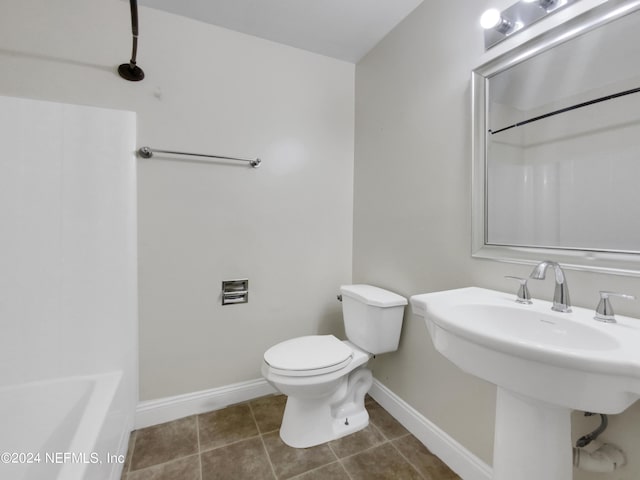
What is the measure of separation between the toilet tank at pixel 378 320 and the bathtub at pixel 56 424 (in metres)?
1.07

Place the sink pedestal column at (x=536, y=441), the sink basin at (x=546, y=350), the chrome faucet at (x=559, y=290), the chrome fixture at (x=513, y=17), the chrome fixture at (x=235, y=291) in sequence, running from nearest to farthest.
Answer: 1. the sink basin at (x=546, y=350)
2. the sink pedestal column at (x=536, y=441)
3. the chrome faucet at (x=559, y=290)
4. the chrome fixture at (x=513, y=17)
5. the chrome fixture at (x=235, y=291)

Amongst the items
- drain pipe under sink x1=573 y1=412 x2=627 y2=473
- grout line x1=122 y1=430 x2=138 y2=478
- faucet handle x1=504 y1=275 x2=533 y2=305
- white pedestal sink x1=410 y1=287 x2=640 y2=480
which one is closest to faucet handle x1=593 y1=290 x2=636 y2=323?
white pedestal sink x1=410 y1=287 x2=640 y2=480

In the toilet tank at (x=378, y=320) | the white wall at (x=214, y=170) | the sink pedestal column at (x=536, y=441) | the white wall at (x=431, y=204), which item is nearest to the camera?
the sink pedestal column at (x=536, y=441)

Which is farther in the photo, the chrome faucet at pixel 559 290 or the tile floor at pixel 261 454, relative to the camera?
the tile floor at pixel 261 454

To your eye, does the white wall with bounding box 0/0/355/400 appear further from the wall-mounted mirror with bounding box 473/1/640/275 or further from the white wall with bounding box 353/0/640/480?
the wall-mounted mirror with bounding box 473/1/640/275

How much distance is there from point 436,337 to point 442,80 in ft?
3.77

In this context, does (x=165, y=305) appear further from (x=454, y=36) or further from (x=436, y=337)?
(x=454, y=36)

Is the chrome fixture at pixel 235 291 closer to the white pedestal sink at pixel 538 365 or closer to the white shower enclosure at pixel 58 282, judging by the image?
the white shower enclosure at pixel 58 282

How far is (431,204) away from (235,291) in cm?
118

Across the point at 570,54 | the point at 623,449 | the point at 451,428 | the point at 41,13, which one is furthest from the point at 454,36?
the point at 41,13

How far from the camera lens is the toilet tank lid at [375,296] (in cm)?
142

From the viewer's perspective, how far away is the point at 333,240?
192 centimetres

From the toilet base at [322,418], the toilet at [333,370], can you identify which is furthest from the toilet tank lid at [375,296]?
the toilet base at [322,418]

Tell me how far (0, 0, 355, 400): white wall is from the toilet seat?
1.27ft
